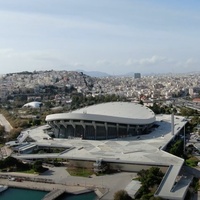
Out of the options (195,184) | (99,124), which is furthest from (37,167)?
(195,184)

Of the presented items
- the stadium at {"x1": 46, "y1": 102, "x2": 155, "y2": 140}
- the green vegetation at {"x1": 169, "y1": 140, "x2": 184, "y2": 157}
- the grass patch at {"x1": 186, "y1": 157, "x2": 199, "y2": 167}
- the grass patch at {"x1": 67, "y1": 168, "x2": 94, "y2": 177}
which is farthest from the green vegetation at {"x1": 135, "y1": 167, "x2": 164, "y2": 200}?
the stadium at {"x1": 46, "y1": 102, "x2": 155, "y2": 140}

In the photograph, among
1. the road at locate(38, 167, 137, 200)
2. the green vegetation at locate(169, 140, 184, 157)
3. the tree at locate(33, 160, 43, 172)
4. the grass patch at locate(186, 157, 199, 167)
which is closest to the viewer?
the road at locate(38, 167, 137, 200)

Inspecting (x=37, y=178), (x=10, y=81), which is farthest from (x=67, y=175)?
(x=10, y=81)

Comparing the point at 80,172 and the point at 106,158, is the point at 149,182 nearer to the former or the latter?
the point at 106,158

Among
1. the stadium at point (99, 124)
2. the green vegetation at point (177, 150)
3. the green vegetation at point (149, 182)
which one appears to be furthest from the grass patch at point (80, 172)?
the stadium at point (99, 124)

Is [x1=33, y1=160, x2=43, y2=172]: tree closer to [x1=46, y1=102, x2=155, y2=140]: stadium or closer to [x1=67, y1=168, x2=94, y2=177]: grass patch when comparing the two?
[x1=67, y1=168, x2=94, y2=177]: grass patch

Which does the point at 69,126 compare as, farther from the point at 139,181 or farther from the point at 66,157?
the point at 139,181
